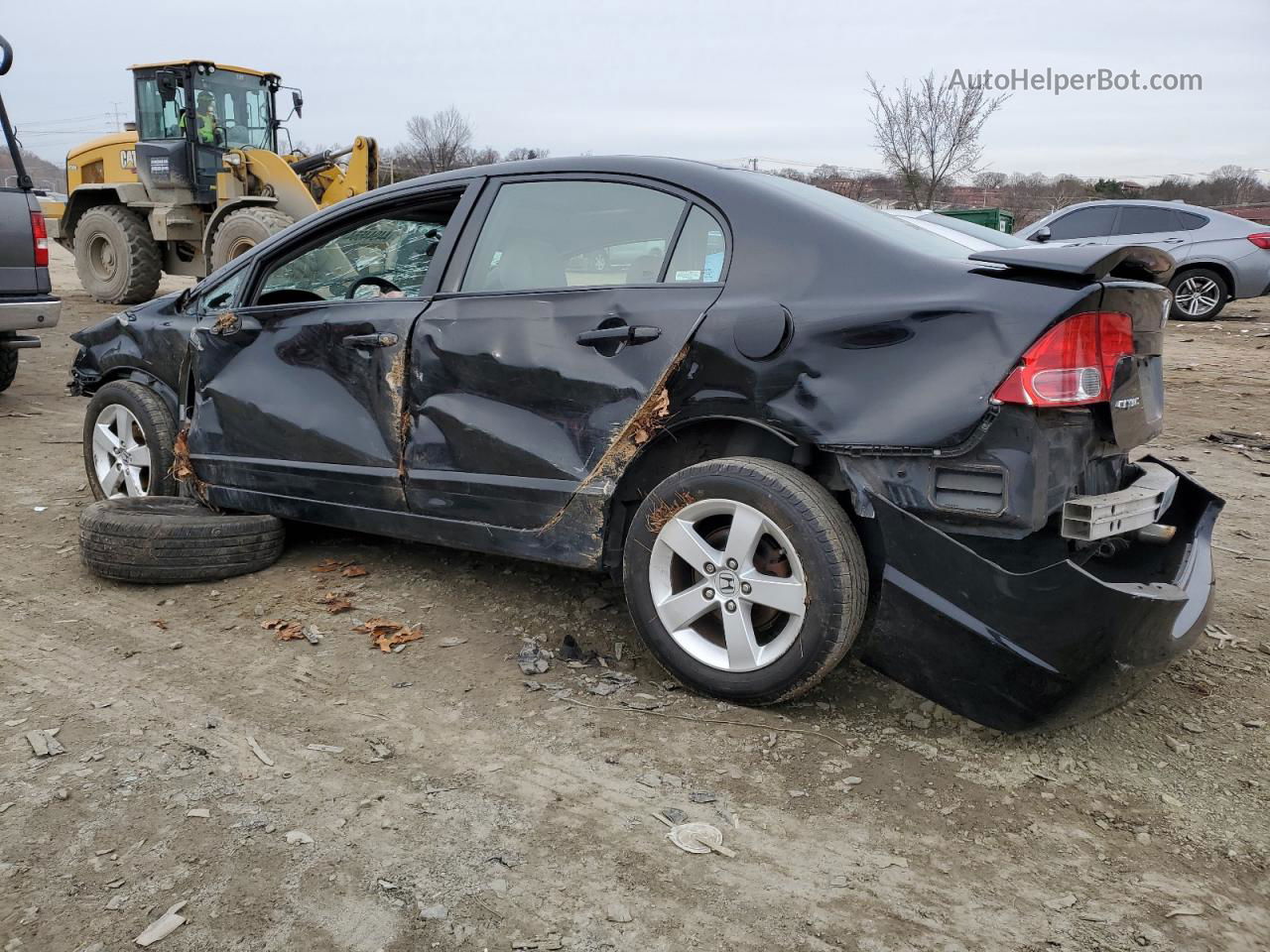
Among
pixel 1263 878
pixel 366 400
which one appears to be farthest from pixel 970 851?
pixel 366 400

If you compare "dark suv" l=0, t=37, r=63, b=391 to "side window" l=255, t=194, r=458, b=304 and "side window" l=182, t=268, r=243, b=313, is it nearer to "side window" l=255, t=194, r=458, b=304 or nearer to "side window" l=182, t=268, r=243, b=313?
"side window" l=182, t=268, r=243, b=313

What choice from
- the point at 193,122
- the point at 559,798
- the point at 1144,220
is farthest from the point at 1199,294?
the point at 193,122

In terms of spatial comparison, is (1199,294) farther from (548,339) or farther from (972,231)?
(548,339)

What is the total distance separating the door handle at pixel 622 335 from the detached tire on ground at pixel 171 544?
183 cm

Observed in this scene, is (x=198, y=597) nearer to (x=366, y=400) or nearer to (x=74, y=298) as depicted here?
(x=366, y=400)

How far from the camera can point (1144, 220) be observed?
41.1 feet

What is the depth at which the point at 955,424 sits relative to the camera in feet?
8.47

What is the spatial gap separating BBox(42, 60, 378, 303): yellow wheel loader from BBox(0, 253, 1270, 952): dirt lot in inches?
390

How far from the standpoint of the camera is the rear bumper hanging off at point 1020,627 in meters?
2.53

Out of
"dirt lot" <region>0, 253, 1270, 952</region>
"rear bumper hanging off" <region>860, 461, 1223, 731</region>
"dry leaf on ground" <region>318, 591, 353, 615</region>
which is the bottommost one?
"dirt lot" <region>0, 253, 1270, 952</region>

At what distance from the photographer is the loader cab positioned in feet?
43.3

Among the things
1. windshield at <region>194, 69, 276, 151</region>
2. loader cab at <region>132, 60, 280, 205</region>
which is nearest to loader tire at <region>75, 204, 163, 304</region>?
loader cab at <region>132, 60, 280, 205</region>

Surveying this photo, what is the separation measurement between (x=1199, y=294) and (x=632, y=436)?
1235cm

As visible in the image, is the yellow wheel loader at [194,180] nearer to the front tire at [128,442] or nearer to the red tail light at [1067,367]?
the front tire at [128,442]
